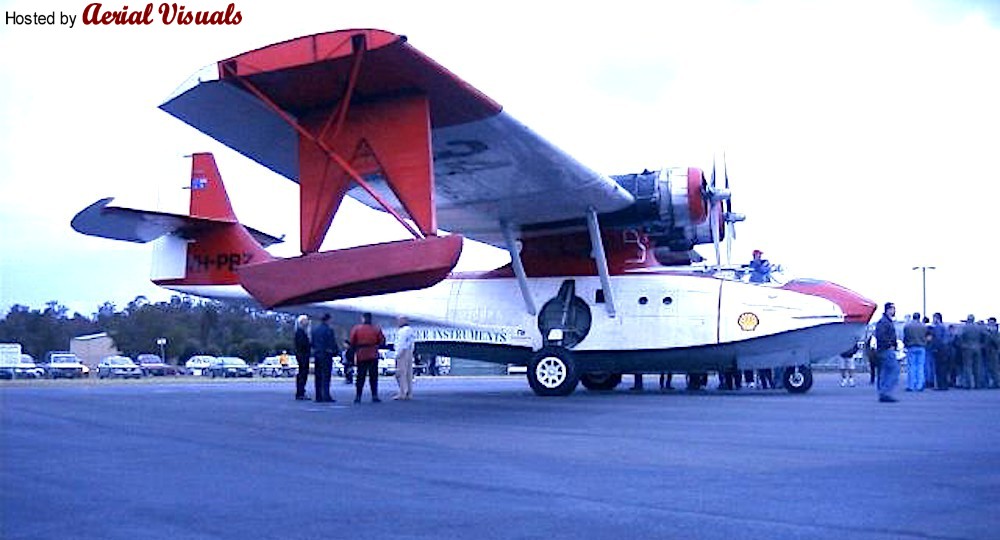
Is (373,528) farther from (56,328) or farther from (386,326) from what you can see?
(56,328)

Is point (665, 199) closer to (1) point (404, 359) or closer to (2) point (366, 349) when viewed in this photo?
(1) point (404, 359)

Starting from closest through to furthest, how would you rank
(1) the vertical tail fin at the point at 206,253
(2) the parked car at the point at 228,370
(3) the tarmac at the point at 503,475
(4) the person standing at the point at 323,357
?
(3) the tarmac at the point at 503,475, (4) the person standing at the point at 323,357, (1) the vertical tail fin at the point at 206,253, (2) the parked car at the point at 228,370

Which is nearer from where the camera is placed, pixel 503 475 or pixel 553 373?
pixel 503 475

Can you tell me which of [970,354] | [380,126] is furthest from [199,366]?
[380,126]

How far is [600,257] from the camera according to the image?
19.1 meters

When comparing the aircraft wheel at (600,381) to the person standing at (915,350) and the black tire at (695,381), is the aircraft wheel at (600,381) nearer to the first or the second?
the black tire at (695,381)

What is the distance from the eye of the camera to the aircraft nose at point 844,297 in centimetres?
1878

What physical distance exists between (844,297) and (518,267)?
581 cm

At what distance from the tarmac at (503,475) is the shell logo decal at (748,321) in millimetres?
4601

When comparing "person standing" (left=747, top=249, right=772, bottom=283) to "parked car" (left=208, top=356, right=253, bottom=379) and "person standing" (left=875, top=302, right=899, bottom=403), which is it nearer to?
"person standing" (left=875, top=302, right=899, bottom=403)

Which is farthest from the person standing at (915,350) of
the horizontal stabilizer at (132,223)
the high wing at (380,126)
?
the horizontal stabilizer at (132,223)

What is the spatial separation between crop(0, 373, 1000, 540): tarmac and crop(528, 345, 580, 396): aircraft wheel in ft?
14.9

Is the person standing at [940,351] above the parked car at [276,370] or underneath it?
above

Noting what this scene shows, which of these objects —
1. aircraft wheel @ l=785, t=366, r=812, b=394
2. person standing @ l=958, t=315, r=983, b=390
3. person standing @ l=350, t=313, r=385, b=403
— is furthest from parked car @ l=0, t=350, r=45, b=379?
person standing @ l=958, t=315, r=983, b=390
